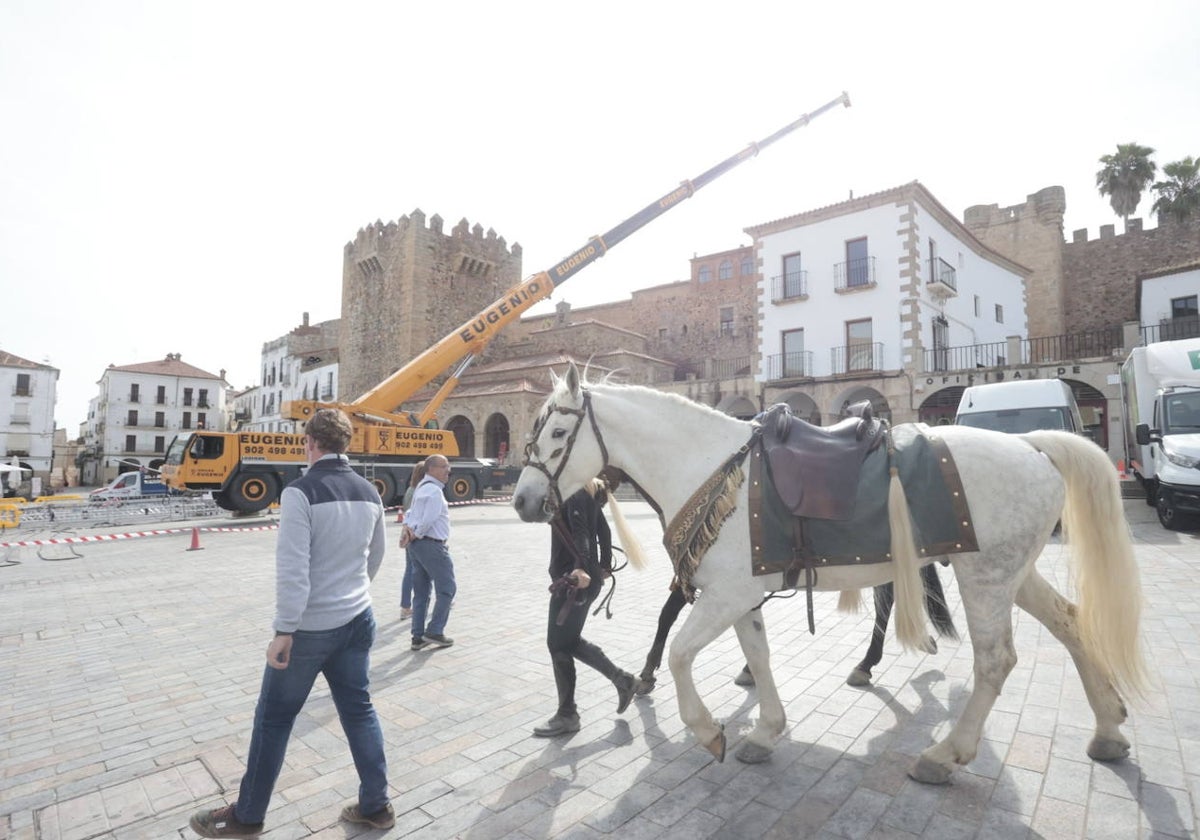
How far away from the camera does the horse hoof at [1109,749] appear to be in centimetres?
278

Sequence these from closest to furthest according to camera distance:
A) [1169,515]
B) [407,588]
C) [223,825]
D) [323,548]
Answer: [223,825] → [323,548] → [407,588] → [1169,515]

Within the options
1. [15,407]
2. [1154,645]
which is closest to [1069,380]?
[1154,645]

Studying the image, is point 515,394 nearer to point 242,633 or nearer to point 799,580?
Answer: point 242,633

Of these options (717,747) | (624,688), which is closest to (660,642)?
(624,688)

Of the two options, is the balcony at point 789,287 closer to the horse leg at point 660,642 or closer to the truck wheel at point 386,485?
the truck wheel at point 386,485

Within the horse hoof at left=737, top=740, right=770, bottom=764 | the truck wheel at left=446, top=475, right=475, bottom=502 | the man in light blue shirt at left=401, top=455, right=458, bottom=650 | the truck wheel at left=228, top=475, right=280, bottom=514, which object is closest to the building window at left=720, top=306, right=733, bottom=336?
the truck wheel at left=446, top=475, right=475, bottom=502

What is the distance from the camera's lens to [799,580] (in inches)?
118

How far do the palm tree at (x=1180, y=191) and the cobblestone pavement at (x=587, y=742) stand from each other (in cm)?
3406

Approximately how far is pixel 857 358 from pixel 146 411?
6044 centimetres

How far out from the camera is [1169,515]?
32.6ft

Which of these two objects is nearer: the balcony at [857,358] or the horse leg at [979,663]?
the horse leg at [979,663]

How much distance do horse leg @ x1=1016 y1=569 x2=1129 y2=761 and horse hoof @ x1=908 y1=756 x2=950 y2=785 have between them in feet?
2.63

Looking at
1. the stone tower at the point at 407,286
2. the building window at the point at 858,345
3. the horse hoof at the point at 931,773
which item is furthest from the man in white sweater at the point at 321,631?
the stone tower at the point at 407,286

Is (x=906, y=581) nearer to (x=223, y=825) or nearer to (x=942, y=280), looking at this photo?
(x=223, y=825)
